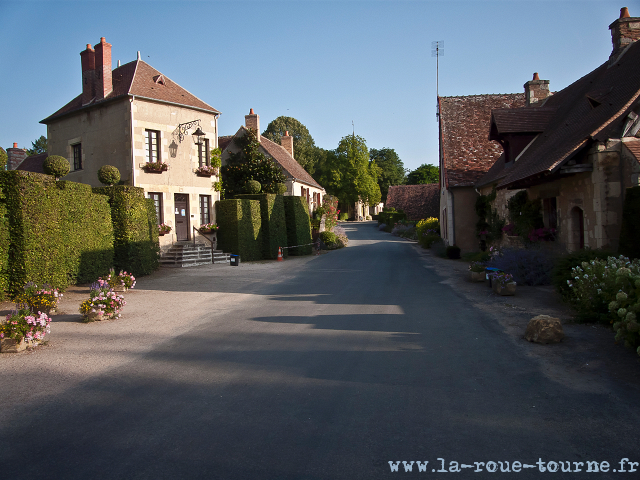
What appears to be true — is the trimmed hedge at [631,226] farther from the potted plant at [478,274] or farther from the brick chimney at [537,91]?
the brick chimney at [537,91]

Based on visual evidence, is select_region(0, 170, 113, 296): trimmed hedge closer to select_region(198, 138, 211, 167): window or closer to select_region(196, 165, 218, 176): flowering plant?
select_region(196, 165, 218, 176): flowering plant

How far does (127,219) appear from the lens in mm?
14273

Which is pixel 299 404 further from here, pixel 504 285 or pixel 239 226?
pixel 239 226

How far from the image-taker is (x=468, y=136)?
2300cm

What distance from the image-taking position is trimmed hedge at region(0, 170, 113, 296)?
9781 mm

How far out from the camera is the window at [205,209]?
21634mm

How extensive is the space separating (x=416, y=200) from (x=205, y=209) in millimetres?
35081

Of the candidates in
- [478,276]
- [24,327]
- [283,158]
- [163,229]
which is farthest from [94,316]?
[283,158]

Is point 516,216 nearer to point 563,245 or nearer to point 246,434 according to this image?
point 563,245

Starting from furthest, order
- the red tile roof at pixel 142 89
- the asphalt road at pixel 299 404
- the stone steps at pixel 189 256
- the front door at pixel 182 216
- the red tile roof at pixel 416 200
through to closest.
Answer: the red tile roof at pixel 416 200 < the front door at pixel 182 216 < the red tile roof at pixel 142 89 < the stone steps at pixel 189 256 < the asphalt road at pixel 299 404

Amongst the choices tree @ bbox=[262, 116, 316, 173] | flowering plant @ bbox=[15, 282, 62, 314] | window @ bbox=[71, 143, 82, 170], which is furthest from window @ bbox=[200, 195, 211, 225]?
tree @ bbox=[262, 116, 316, 173]

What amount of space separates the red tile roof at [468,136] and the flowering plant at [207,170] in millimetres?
11653

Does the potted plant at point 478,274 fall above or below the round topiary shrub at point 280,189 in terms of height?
below

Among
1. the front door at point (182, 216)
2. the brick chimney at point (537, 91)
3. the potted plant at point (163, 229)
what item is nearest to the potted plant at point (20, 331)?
the potted plant at point (163, 229)
